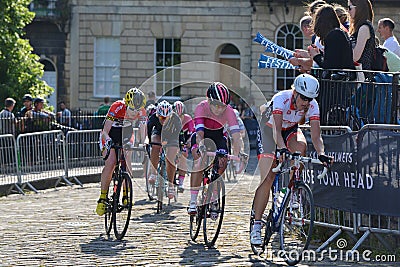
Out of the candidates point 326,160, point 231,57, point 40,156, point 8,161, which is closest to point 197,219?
point 326,160

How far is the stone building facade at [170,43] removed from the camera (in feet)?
147

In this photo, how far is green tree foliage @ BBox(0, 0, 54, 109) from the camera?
29594mm

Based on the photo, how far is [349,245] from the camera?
1201 cm

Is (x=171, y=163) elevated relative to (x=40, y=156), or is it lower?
elevated

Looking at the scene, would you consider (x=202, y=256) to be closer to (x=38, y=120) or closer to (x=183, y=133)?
(x=183, y=133)

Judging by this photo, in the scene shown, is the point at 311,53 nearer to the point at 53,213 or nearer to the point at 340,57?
the point at 340,57

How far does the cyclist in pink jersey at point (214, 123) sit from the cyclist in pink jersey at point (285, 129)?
0.58 m

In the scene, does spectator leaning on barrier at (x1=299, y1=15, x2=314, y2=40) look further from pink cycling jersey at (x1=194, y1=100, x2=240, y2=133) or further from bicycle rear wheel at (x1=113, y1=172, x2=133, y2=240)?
bicycle rear wheel at (x1=113, y1=172, x2=133, y2=240)

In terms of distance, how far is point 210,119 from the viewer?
12.7 metres

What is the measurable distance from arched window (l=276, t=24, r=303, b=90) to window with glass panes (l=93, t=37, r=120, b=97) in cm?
709

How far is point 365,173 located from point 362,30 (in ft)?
7.01

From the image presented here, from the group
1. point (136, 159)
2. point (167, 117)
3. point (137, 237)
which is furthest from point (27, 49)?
point (137, 237)

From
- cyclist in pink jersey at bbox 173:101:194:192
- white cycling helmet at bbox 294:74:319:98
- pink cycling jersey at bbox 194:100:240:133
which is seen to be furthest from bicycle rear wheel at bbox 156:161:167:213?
white cycling helmet at bbox 294:74:319:98

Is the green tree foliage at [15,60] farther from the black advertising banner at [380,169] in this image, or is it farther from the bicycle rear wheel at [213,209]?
the black advertising banner at [380,169]
